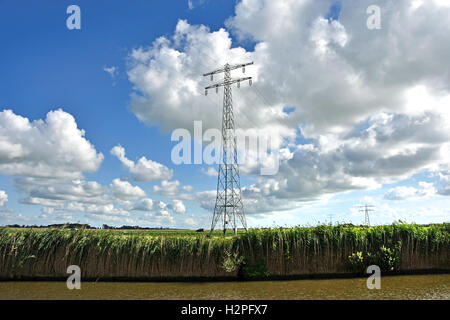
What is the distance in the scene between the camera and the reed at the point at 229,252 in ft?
55.8

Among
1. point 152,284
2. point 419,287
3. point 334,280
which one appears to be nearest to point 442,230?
point 419,287

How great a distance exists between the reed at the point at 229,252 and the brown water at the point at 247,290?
2.72ft

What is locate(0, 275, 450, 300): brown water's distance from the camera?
1312cm

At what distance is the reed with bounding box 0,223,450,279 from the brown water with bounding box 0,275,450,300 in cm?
83

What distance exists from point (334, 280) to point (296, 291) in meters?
3.67

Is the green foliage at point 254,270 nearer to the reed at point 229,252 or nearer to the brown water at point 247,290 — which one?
the reed at point 229,252

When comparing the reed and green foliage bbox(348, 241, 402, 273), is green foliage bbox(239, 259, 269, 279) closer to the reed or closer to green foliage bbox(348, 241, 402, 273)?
the reed

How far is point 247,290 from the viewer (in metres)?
14.3

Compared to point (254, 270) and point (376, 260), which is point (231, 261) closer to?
point (254, 270)

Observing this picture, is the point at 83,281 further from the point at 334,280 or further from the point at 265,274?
the point at 334,280

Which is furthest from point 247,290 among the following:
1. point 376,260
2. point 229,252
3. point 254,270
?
point 376,260

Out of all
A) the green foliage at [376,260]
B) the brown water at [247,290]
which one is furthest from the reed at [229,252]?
the brown water at [247,290]

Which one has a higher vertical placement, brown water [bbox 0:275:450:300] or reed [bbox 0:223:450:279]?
reed [bbox 0:223:450:279]

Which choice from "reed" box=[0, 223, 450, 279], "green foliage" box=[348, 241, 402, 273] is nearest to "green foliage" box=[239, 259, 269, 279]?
"reed" box=[0, 223, 450, 279]
